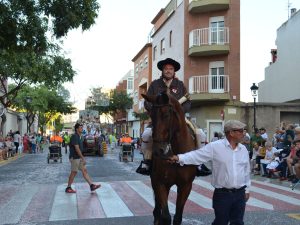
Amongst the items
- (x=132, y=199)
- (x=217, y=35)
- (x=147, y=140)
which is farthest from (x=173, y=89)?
(x=217, y=35)

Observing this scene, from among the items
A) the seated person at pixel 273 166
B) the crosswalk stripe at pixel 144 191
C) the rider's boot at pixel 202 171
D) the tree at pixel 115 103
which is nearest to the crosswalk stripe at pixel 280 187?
the seated person at pixel 273 166

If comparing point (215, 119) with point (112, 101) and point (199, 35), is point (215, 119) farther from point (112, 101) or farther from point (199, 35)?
point (112, 101)

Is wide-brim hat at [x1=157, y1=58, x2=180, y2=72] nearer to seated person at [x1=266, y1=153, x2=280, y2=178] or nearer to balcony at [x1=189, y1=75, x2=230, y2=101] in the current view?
seated person at [x1=266, y1=153, x2=280, y2=178]

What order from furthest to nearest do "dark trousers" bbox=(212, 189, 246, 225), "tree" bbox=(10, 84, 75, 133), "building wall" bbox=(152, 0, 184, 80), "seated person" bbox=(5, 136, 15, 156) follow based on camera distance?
"tree" bbox=(10, 84, 75, 133) < "building wall" bbox=(152, 0, 184, 80) < "seated person" bbox=(5, 136, 15, 156) < "dark trousers" bbox=(212, 189, 246, 225)

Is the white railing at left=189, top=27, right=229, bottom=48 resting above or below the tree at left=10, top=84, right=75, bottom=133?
above

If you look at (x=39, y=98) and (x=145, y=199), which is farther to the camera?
(x=39, y=98)

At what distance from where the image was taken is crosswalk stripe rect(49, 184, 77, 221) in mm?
9031

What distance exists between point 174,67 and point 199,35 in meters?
26.8

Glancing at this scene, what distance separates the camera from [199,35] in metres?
33.2

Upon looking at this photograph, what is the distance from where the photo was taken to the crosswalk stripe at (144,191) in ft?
35.3

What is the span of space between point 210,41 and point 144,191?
71.4 ft

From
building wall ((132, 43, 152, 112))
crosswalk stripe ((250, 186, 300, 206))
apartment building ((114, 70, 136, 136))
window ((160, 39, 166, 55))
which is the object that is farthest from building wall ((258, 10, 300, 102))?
apartment building ((114, 70, 136, 136))

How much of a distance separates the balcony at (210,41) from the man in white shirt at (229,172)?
2734cm

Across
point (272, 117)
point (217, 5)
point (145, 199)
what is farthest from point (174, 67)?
point (217, 5)
